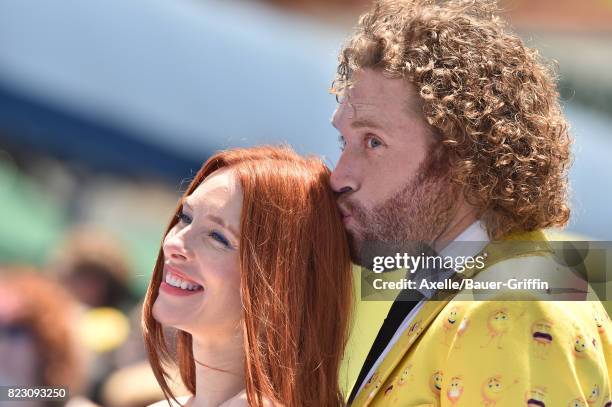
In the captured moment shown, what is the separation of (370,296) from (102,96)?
3433 mm

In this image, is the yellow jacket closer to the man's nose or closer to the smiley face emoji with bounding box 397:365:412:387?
the smiley face emoji with bounding box 397:365:412:387

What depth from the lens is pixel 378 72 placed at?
7.45 feet

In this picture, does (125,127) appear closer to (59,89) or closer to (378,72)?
(59,89)

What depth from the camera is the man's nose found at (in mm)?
2215

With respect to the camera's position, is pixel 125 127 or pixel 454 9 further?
pixel 125 127

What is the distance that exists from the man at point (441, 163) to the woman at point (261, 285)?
0.28ft

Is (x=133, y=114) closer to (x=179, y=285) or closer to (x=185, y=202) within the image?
(x=185, y=202)

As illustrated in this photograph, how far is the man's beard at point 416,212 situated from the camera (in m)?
2.18

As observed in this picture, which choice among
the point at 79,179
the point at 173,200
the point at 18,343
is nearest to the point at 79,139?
the point at 79,179

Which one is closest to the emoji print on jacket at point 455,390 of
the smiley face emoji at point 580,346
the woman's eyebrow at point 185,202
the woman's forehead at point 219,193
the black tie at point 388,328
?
the smiley face emoji at point 580,346

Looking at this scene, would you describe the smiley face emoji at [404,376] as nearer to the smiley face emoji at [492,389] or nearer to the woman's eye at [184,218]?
the smiley face emoji at [492,389]

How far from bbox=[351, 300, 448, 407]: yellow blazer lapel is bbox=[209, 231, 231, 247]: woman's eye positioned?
43cm

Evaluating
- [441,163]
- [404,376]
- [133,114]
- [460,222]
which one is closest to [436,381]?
[404,376]

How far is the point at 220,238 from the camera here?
87.4 inches
